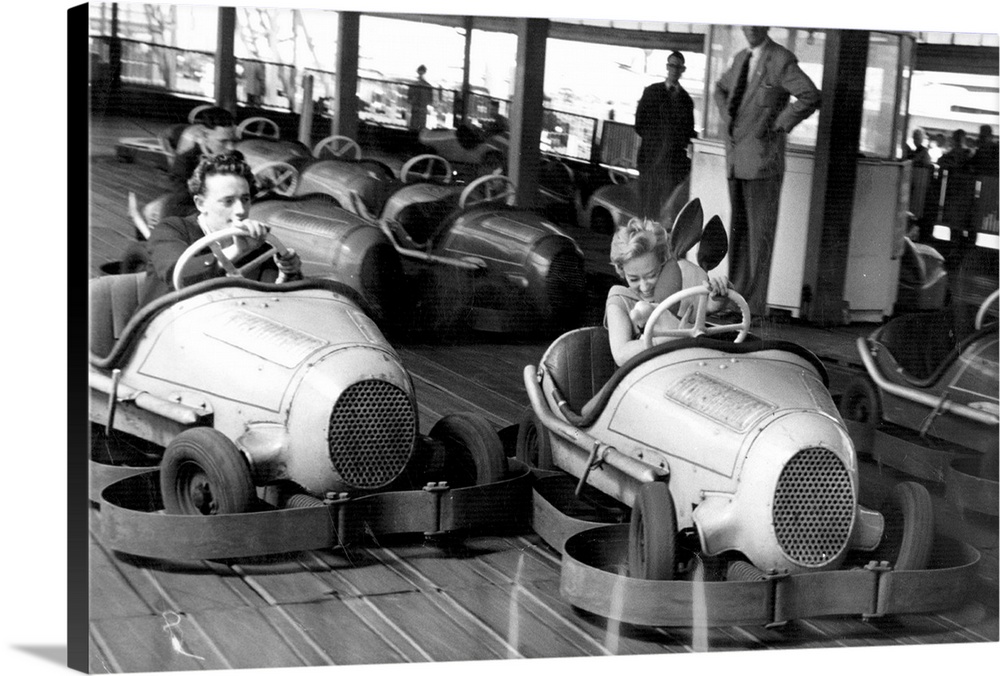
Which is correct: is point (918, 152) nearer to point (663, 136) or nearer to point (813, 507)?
point (663, 136)

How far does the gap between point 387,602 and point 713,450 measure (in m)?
0.81

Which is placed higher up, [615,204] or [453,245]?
[615,204]

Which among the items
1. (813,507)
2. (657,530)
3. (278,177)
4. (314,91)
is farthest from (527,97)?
(813,507)

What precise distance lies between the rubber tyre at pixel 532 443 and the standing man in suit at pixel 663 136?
557mm

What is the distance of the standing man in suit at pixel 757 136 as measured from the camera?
136 inches

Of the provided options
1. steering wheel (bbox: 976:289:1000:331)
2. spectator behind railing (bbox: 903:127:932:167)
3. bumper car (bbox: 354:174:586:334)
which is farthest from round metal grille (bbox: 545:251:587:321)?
steering wheel (bbox: 976:289:1000:331)

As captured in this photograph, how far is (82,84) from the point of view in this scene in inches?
120

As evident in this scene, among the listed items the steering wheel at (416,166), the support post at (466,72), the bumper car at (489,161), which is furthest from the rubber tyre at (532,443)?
the support post at (466,72)

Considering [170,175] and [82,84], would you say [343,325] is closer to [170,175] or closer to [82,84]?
[170,175]

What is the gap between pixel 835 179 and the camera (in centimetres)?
355

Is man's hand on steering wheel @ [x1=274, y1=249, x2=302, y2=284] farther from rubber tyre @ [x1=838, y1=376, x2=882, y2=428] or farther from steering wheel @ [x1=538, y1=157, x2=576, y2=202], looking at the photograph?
rubber tyre @ [x1=838, y1=376, x2=882, y2=428]

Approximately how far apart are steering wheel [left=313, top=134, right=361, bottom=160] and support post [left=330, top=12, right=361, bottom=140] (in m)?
0.02

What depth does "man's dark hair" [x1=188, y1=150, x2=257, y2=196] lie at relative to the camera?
3.17m

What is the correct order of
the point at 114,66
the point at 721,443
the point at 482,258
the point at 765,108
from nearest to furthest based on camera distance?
the point at 114,66, the point at 721,443, the point at 482,258, the point at 765,108
